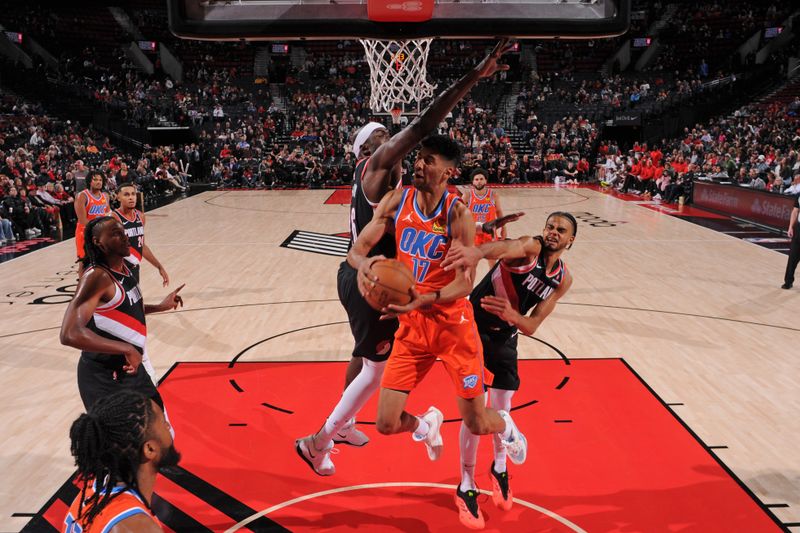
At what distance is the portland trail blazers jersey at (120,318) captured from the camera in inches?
138

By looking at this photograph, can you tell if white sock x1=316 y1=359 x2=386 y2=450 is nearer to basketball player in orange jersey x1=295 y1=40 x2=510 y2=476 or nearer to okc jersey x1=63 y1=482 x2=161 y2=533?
basketball player in orange jersey x1=295 y1=40 x2=510 y2=476

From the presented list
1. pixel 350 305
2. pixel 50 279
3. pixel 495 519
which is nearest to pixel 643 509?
pixel 495 519

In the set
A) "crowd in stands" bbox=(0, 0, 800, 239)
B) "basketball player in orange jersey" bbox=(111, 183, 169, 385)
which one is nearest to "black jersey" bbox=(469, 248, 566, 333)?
"basketball player in orange jersey" bbox=(111, 183, 169, 385)

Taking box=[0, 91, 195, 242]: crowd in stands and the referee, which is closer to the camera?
the referee

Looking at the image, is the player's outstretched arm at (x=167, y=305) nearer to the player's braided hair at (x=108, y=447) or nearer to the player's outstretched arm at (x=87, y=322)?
the player's outstretched arm at (x=87, y=322)

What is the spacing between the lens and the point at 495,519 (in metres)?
3.58

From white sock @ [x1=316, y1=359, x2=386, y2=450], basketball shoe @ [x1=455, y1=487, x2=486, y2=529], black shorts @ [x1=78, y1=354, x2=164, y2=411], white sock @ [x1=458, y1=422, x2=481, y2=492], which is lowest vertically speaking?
basketball shoe @ [x1=455, y1=487, x2=486, y2=529]

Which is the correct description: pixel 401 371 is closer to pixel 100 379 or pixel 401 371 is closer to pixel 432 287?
pixel 432 287

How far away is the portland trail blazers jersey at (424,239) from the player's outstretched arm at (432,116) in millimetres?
277

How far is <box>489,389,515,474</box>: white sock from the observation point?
3.77 metres

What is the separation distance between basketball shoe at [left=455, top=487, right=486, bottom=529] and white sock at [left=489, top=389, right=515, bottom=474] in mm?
241

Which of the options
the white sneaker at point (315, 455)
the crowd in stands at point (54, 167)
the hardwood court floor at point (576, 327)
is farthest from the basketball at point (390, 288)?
the crowd in stands at point (54, 167)

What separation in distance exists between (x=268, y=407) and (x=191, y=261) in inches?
244

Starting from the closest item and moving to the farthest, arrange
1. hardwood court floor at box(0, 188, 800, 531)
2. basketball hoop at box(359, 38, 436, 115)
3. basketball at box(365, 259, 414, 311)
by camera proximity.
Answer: basketball at box(365, 259, 414, 311) < hardwood court floor at box(0, 188, 800, 531) < basketball hoop at box(359, 38, 436, 115)
